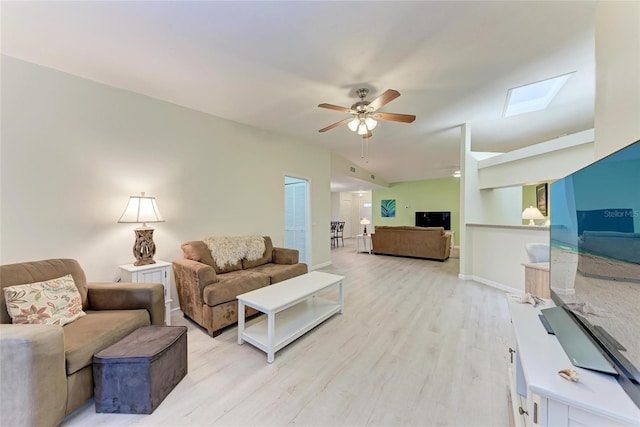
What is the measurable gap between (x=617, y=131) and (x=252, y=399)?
2810 mm

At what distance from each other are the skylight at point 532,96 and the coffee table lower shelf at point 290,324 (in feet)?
11.8

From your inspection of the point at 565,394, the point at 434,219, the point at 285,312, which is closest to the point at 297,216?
the point at 285,312

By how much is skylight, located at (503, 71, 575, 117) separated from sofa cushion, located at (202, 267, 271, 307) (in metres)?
3.92

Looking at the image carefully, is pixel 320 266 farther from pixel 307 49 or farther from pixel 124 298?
pixel 307 49

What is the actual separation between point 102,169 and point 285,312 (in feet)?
8.15

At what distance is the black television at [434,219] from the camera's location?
8547 millimetres

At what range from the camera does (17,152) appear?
78.8 inches

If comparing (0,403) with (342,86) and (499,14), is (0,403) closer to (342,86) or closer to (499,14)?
(342,86)

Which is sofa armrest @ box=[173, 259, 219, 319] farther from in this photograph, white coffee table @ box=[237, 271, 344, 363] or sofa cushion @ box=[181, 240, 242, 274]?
white coffee table @ box=[237, 271, 344, 363]

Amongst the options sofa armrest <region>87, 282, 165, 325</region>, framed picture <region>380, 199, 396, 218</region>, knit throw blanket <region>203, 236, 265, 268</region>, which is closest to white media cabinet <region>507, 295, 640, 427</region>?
sofa armrest <region>87, 282, 165, 325</region>

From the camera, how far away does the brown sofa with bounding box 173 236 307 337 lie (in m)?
2.29

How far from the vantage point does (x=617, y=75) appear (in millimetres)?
1391

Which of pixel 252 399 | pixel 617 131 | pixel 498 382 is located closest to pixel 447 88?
pixel 617 131

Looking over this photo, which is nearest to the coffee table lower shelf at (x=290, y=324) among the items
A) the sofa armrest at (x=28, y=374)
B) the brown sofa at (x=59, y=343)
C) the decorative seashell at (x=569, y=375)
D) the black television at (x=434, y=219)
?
the brown sofa at (x=59, y=343)
